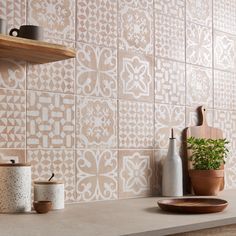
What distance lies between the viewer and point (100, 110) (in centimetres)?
218

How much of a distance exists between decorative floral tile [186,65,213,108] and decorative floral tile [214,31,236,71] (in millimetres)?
114

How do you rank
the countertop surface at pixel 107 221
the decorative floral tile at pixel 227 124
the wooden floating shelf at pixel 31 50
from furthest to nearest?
1. the decorative floral tile at pixel 227 124
2. the wooden floating shelf at pixel 31 50
3. the countertop surface at pixel 107 221

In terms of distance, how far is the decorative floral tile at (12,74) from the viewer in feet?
6.15

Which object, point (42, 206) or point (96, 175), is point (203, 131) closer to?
point (96, 175)

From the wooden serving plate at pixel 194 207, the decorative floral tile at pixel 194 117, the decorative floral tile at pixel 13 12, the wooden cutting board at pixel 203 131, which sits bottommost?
the wooden serving plate at pixel 194 207

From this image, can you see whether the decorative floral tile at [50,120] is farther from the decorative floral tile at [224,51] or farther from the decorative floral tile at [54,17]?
the decorative floral tile at [224,51]

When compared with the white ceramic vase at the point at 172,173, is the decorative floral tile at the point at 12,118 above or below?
above

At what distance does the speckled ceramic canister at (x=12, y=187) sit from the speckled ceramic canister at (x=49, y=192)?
0.30 ft

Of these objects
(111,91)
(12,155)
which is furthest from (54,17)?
(12,155)

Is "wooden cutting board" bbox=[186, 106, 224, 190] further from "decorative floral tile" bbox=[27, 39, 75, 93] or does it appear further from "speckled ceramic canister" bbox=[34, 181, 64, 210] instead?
"speckled ceramic canister" bbox=[34, 181, 64, 210]

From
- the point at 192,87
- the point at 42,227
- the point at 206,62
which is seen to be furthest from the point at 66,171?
the point at 206,62

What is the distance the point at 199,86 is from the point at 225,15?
1.62 feet

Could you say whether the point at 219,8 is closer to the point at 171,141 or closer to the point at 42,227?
the point at 171,141

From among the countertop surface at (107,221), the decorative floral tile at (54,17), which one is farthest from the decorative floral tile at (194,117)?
the decorative floral tile at (54,17)
